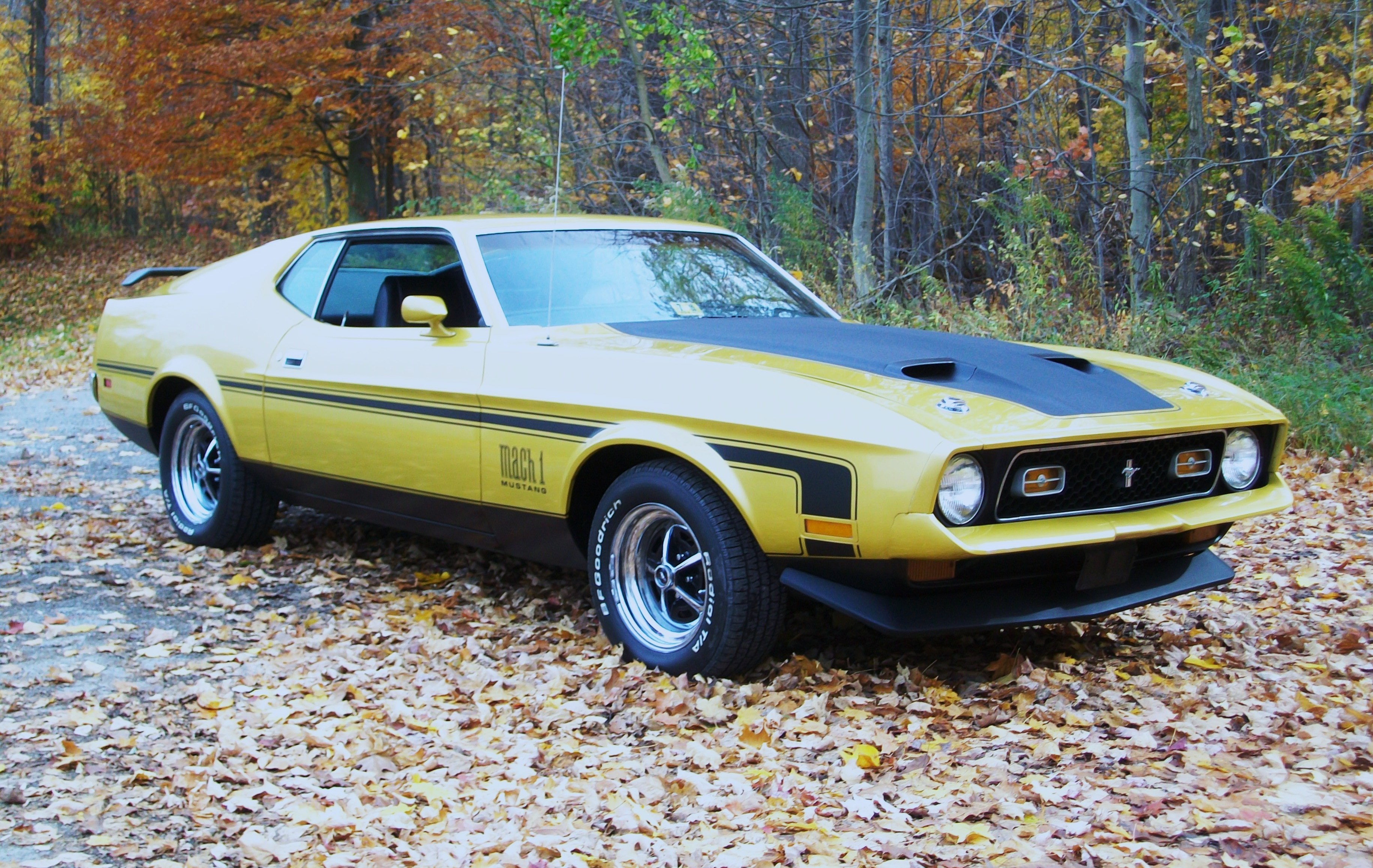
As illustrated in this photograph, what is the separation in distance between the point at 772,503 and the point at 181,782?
69.0 inches

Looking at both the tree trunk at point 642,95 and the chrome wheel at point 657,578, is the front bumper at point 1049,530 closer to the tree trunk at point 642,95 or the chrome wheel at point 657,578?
the chrome wheel at point 657,578

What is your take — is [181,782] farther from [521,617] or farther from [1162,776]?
[1162,776]

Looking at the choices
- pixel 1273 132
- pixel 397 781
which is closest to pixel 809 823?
pixel 397 781

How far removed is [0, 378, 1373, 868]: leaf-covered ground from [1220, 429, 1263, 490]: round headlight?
605 mm

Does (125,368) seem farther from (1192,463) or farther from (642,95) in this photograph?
(642,95)

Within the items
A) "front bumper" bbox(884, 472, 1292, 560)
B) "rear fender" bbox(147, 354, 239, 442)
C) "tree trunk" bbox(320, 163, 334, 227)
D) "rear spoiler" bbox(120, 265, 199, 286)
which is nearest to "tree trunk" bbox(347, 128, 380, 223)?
"tree trunk" bbox(320, 163, 334, 227)

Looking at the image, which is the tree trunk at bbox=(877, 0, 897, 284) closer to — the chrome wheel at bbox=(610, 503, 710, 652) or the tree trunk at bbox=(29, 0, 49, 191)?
the chrome wheel at bbox=(610, 503, 710, 652)

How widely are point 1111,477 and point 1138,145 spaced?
7.70 m

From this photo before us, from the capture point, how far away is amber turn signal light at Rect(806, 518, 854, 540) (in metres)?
3.43

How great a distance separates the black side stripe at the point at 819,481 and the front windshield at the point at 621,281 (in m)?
1.24

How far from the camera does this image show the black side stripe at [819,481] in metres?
3.43

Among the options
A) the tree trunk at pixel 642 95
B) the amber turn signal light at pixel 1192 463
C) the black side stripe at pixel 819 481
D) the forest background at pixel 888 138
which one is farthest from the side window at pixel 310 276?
the tree trunk at pixel 642 95

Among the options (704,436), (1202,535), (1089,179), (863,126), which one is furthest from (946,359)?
(1089,179)

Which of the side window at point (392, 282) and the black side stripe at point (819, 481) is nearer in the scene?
the black side stripe at point (819, 481)
